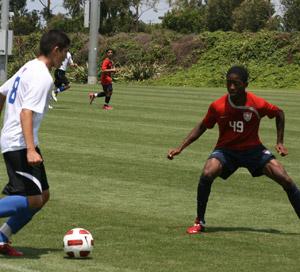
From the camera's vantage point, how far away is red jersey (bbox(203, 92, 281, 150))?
9750 millimetres

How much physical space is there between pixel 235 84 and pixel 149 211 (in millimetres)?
2201

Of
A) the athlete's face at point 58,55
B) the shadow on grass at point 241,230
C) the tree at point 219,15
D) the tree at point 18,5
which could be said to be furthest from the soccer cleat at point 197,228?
the tree at point 18,5

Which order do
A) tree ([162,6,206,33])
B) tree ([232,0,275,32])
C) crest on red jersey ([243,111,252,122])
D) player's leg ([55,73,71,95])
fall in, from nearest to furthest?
crest on red jersey ([243,111,252,122])
player's leg ([55,73,71,95])
tree ([232,0,275,32])
tree ([162,6,206,33])

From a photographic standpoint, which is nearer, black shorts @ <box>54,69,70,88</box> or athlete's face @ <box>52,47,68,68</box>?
athlete's face @ <box>52,47,68,68</box>

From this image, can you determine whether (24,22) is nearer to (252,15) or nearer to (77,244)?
(252,15)

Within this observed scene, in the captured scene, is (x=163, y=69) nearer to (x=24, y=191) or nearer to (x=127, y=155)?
(x=127, y=155)

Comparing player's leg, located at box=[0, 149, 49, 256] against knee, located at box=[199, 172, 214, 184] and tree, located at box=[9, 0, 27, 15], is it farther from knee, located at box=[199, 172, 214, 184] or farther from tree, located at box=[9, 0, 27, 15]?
tree, located at box=[9, 0, 27, 15]

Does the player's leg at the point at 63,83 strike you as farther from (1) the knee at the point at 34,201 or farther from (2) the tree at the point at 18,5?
(2) the tree at the point at 18,5

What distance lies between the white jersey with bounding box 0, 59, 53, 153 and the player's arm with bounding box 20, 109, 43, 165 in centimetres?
5

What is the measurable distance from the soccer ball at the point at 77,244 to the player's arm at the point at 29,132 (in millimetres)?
893

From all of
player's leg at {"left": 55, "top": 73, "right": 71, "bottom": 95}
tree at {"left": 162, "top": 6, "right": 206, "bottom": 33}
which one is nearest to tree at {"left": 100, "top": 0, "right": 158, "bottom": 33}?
tree at {"left": 162, "top": 6, "right": 206, "bottom": 33}

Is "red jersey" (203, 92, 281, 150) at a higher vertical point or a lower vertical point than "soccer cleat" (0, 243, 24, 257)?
higher

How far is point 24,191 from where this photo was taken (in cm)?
809

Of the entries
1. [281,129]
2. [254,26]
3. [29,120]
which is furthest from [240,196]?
[254,26]
